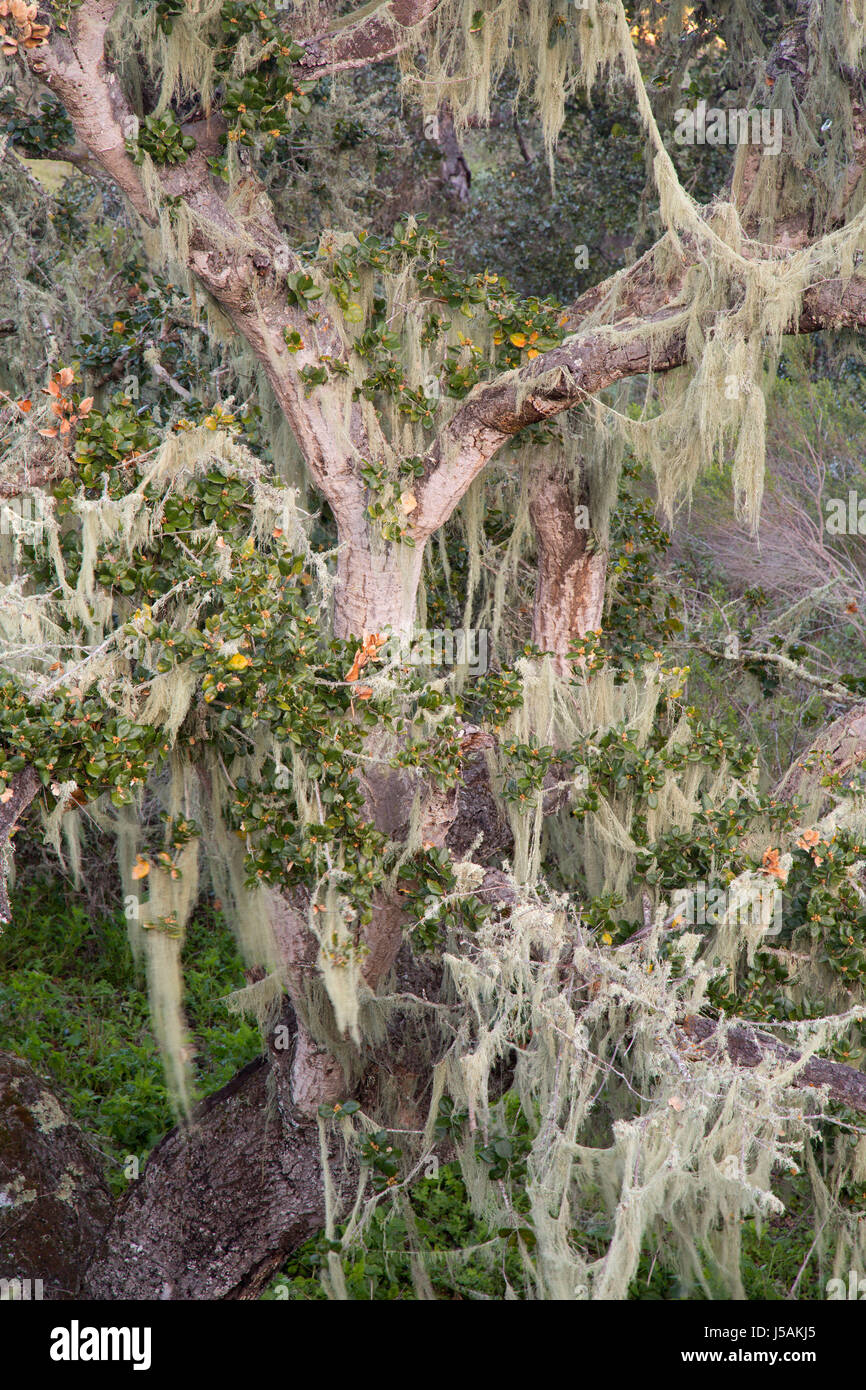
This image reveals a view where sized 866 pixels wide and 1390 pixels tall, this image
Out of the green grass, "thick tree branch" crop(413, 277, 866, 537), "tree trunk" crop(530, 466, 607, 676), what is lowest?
the green grass

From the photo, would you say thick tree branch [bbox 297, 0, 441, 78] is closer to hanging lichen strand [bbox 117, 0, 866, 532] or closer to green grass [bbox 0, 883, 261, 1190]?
hanging lichen strand [bbox 117, 0, 866, 532]

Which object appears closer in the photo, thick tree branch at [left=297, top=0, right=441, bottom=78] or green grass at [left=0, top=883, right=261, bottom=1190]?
thick tree branch at [left=297, top=0, right=441, bottom=78]

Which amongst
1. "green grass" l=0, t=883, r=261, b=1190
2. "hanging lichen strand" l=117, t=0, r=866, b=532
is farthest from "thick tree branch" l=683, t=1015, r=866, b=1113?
"green grass" l=0, t=883, r=261, b=1190

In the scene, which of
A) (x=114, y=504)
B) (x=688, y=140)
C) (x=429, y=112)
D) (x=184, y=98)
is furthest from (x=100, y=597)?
(x=688, y=140)

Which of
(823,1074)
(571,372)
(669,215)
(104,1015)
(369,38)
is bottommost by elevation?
(104,1015)

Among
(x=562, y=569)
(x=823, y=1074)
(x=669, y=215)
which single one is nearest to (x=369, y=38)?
(x=669, y=215)

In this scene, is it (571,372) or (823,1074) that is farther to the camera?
(571,372)

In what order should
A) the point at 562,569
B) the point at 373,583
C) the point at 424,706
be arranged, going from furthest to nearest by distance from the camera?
the point at 562,569, the point at 373,583, the point at 424,706

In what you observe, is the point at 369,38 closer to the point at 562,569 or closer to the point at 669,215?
the point at 669,215

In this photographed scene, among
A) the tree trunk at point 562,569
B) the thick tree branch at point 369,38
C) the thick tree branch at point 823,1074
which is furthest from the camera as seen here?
the tree trunk at point 562,569

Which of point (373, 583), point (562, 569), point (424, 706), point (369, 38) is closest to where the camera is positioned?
point (424, 706)

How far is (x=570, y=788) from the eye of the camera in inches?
155

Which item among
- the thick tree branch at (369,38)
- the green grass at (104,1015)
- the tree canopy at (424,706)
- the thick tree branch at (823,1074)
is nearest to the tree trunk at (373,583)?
the tree canopy at (424,706)

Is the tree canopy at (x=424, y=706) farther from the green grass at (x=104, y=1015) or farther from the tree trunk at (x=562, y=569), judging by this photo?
the green grass at (x=104, y=1015)
